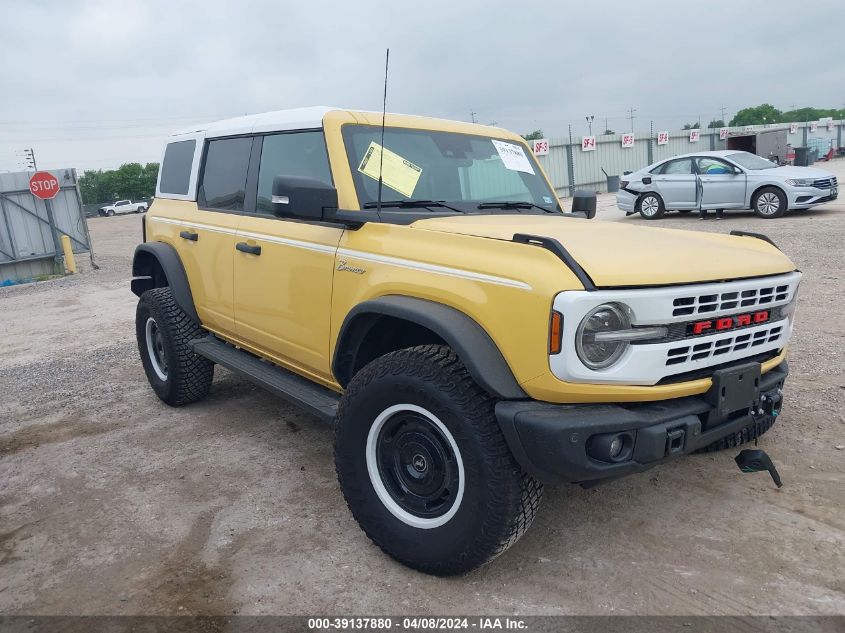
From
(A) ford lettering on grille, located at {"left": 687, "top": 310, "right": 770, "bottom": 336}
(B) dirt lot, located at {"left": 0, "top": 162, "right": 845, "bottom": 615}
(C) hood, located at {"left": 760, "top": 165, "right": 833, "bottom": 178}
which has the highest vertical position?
(C) hood, located at {"left": 760, "top": 165, "right": 833, "bottom": 178}

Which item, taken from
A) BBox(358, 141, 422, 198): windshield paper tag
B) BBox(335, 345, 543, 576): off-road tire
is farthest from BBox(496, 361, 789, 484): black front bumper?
BBox(358, 141, 422, 198): windshield paper tag

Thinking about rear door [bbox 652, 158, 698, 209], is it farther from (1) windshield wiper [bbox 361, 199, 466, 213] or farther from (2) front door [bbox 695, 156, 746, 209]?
(1) windshield wiper [bbox 361, 199, 466, 213]

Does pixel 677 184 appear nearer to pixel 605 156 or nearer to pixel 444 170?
pixel 444 170

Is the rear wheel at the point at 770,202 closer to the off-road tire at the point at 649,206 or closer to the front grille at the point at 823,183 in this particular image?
the front grille at the point at 823,183

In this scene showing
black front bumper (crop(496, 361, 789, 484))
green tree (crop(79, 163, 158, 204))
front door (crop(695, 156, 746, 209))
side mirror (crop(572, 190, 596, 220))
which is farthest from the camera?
green tree (crop(79, 163, 158, 204))

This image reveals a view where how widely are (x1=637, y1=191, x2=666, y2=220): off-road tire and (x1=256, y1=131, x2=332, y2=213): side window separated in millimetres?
13260

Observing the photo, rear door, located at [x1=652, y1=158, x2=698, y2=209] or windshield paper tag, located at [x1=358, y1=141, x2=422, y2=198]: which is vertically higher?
windshield paper tag, located at [x1=358, y1=141, x2=422, y2=198]

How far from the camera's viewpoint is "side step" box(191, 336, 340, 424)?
11.1ft

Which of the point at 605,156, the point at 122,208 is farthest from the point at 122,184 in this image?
the point at 605,156

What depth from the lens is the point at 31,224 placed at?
14.5 metres

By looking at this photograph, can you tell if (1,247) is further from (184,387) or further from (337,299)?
(337,299)

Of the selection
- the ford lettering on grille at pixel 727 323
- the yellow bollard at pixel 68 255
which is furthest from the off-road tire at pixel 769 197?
the yellow bollard at pixel 68 255

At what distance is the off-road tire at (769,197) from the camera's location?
13.8 metres

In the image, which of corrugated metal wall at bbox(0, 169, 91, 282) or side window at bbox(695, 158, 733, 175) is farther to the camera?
side window at bbox(695, 158, 733, 175)
